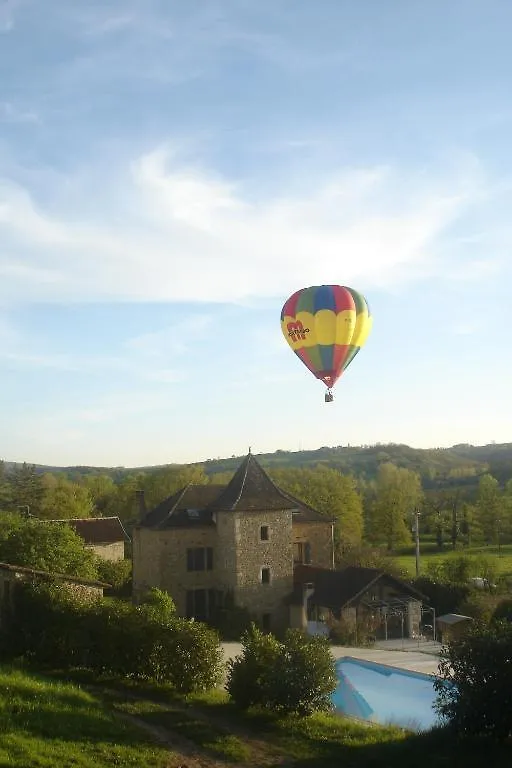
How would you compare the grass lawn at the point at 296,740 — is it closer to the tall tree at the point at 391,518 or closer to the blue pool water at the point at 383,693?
the blue pool water at the point at 383,693

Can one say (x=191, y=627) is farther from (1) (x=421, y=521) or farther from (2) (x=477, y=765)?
(1) (x=421, y=521)

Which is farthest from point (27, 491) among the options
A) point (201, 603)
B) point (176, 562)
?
point (201, 603)

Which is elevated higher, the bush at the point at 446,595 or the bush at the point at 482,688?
the bush at the point at 482,688

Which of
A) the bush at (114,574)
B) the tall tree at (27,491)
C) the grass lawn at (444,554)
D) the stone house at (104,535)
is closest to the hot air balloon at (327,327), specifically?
the bush at (114,574)

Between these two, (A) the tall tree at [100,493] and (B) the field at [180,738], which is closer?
(B) the field at [180,738]

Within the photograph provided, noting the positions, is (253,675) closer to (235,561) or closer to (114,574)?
(235,561)

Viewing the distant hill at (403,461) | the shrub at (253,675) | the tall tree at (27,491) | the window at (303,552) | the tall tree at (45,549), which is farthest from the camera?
the distant hill at (403,461)

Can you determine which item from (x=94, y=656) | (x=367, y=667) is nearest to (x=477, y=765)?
(x=94, y=656)

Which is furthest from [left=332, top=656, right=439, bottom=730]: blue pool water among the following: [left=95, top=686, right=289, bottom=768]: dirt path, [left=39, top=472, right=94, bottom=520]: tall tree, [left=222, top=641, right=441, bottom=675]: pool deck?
[left=39, top=472, right=94, bottom=520]: tall tree
